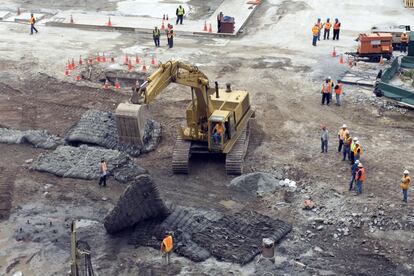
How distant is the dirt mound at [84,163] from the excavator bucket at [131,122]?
92 cm

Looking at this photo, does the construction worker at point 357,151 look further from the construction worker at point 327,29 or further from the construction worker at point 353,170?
the construction worker at point 327,29

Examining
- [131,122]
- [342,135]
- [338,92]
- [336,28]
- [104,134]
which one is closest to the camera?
[131,122]

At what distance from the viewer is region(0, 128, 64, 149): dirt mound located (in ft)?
90.5

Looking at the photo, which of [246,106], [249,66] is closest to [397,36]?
[249,66]

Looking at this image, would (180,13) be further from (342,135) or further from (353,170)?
(353,170)

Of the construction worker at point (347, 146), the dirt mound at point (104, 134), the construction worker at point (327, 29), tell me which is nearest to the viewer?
the construction worker at point (347, 146)

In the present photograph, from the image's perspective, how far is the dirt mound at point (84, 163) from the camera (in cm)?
2516

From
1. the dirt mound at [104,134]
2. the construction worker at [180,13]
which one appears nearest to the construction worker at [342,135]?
the dirt mound at [104,134]

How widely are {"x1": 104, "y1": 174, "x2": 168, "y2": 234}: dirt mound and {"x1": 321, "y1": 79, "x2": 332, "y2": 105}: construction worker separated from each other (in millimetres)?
12106

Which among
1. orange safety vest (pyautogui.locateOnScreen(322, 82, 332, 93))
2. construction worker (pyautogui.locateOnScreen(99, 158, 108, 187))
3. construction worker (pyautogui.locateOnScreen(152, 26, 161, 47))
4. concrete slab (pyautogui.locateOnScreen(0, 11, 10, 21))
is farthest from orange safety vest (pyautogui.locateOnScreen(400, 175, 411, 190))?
concrete slab (pyautogui.locateOnScreen(0, 11, 10, 21))

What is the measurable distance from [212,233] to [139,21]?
24.1 metres

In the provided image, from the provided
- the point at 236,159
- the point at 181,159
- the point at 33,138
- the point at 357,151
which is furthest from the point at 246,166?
the point at 33,138

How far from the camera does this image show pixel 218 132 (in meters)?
24.8

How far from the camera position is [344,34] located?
40469mm
